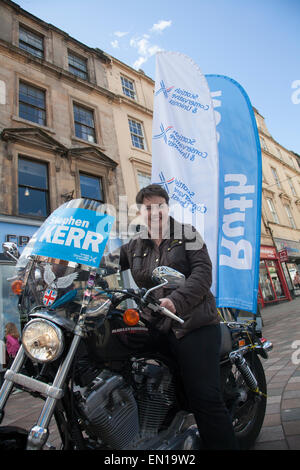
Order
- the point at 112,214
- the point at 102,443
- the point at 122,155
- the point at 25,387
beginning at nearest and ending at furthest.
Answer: the point at 25,387 < the point at 102,443 < the point at 112,214 < the point at 122,155

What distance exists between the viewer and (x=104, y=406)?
1290 millimetres

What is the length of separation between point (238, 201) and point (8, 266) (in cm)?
625

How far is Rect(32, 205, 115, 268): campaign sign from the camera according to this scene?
1368 mm

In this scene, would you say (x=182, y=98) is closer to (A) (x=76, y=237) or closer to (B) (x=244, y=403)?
(A) (x=76, y=237)

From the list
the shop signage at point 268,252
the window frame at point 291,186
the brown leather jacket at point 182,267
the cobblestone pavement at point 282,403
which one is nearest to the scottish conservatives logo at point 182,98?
the brown leather jacket at point 182,267

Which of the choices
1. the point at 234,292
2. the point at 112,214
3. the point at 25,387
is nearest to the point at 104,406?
the point at 25,387

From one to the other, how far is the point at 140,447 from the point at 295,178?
29.8 meters

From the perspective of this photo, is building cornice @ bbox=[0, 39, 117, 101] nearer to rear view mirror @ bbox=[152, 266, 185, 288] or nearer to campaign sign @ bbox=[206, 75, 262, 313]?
campaign sign @ bbox=[206, 75, 262, 313]

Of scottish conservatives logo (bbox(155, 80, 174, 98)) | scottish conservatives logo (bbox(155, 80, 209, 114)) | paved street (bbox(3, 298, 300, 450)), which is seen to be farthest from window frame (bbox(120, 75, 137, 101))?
paved street (bbox(3, 298, 300, 450))

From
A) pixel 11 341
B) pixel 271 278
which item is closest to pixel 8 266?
pixel 11 341

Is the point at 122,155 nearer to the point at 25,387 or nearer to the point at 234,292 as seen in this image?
the point at 234,292

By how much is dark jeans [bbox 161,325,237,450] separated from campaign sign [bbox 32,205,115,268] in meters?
0.76

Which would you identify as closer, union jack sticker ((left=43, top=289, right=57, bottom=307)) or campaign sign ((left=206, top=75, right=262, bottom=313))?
union jack sticker ((left=43, top=289, right=57, bottom=307))

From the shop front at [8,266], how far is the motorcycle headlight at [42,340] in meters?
5.50
